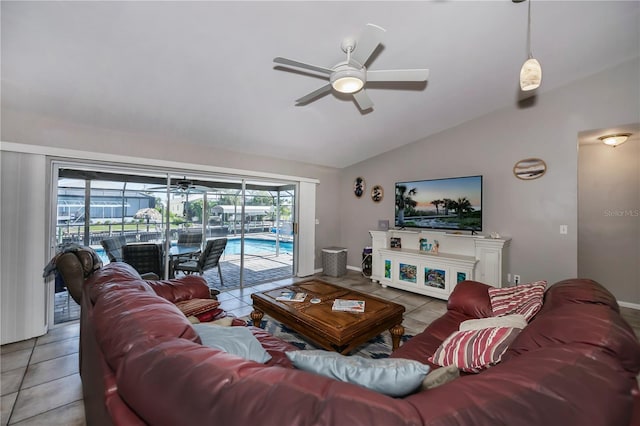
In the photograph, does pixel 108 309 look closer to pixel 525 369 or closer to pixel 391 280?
pixel 525 369

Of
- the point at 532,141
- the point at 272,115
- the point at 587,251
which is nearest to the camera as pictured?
the point at 272,115

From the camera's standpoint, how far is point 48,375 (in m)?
2.14

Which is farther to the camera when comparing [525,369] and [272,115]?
[272,115]

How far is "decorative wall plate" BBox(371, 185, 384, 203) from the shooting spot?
536cm

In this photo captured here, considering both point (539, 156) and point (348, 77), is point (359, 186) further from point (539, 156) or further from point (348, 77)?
point (348, 77)

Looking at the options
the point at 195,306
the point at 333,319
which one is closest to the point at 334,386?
the point at 333,319

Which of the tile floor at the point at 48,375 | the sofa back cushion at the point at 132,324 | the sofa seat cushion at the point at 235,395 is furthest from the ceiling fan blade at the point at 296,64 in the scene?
the tile floor at the point at 48,375

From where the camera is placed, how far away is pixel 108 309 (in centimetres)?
124

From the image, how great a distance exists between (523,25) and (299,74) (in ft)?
7.06

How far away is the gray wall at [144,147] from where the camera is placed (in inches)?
106

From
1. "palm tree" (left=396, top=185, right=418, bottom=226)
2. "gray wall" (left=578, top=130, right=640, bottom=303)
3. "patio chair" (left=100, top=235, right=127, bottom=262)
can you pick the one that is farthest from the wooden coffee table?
"gray wall" (left=578, top=130, right=640, bottom=303)

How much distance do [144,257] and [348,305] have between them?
9.73 feet

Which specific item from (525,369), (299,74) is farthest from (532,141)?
(525,369)

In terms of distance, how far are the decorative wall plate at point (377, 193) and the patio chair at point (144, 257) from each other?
3.95m
